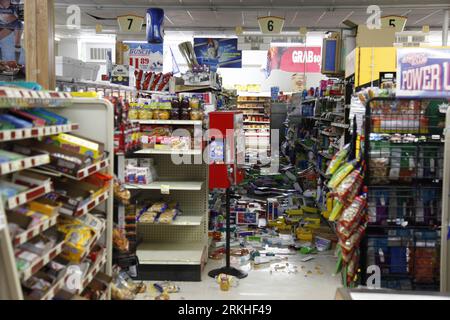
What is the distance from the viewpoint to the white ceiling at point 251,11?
12125 mm

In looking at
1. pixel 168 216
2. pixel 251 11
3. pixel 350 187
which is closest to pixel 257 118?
pixel 251 11

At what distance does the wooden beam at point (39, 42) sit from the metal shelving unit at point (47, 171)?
36.7 inches

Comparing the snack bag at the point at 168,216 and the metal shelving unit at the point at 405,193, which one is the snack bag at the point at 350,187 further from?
the snack bag at the point at 168,216

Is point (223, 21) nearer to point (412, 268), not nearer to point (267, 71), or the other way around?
point (267, 71)

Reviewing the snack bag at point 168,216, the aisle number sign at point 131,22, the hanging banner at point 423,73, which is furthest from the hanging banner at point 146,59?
the hanging banner at point 423,73

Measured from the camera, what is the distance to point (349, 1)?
38.9ft

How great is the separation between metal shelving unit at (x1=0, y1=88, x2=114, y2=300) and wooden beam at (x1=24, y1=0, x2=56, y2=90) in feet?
3.06

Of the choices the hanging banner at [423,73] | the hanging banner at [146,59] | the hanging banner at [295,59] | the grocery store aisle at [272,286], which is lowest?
the grocery store aisle at [272,286]

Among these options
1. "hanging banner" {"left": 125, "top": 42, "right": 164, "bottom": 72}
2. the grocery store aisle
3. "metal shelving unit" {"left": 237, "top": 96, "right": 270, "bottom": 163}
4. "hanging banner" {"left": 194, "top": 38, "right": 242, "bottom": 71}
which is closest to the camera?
the grocery store aisle

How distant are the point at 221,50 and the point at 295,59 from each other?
8.55 meters

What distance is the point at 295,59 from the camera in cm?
2228

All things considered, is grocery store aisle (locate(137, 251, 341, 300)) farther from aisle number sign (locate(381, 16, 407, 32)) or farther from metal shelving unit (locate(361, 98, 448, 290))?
aisle number sign (locate(381, 16, 407, 32))

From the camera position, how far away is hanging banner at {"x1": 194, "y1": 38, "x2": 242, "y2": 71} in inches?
558

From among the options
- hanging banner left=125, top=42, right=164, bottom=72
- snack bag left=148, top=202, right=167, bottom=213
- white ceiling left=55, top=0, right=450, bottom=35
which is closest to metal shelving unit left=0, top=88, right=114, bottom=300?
snack bag left=148, top=202, right=167, bottom=213
